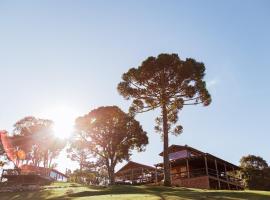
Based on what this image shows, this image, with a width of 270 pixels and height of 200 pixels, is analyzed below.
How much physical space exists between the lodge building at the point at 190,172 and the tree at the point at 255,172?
228cm

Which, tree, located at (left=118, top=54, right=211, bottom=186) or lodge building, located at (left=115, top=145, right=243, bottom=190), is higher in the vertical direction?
tree, located at (left=118, top=54, right=211, bottom=186)

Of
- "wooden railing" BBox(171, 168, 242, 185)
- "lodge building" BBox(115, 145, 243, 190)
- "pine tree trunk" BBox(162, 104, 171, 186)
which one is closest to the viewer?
"pine tree trunk" BBox(162, 104, 171, 186)

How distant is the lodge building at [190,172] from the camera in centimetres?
4447

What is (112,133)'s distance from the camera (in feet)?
161

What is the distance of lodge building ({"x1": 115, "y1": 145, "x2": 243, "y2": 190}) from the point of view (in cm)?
4447

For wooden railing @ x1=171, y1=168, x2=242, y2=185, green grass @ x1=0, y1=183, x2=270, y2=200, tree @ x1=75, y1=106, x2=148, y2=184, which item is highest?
tree @ x1=75, y1=106, x2=148, y2=184

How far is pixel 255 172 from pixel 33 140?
4060cm

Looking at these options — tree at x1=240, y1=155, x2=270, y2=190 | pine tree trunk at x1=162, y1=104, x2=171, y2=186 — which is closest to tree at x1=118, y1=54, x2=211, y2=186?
pine tree trunk at x1=162, y1=104, x2=171, y2=186

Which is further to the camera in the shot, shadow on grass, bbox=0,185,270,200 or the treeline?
the treeline

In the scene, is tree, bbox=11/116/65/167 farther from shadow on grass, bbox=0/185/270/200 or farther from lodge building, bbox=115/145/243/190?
shadow on grass, bbox=0/185/270/200

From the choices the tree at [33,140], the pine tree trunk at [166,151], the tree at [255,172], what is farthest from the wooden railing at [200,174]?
the tree at [33,140]

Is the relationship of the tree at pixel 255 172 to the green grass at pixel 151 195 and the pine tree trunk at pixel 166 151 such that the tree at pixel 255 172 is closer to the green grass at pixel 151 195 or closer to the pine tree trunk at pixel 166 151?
the pine tree trunk at pixel 166 151

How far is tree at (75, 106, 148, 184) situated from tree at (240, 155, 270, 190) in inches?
723

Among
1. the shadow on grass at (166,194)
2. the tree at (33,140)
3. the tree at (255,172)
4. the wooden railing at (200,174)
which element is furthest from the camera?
the tree at (33,140)
